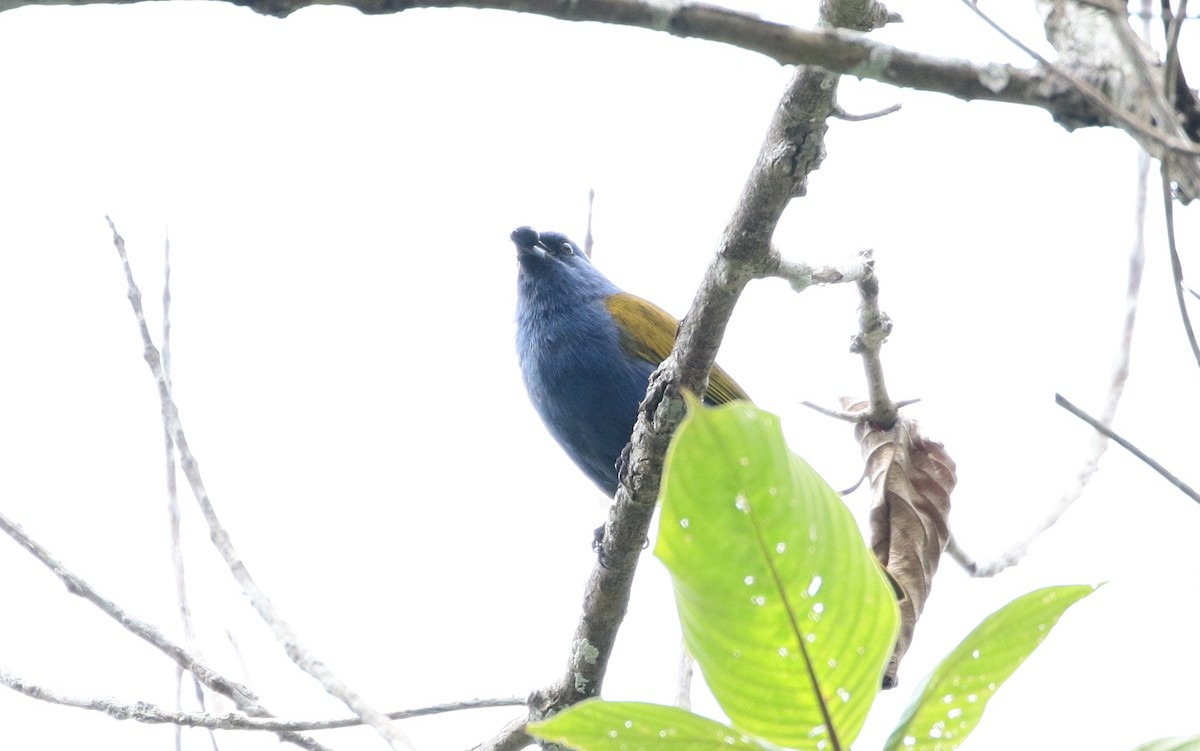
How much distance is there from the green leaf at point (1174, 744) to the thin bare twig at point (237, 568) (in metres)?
1.34

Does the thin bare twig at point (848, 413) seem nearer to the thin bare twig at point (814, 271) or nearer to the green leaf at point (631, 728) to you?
the thin bare twig at point (814, 271)

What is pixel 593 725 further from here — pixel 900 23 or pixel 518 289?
pixel 518 289

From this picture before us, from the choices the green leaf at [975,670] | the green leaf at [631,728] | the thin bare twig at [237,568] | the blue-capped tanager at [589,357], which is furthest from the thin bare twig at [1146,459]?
the blue-capped tanager at [589,357]

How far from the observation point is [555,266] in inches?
236

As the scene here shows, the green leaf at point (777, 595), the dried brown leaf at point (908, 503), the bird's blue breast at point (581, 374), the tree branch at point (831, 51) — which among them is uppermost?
the bird's blue breast at point (581, 374)

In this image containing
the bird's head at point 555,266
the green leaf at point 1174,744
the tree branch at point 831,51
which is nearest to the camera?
the green leaf at point 1174,744

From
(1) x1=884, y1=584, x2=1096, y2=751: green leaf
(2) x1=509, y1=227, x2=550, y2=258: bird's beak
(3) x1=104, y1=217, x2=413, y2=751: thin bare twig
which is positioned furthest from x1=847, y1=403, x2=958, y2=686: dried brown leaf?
(2) x1=509, y1=227, x2=550, y2=258: bird's beak

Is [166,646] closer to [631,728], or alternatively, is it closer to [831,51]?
[631,728]

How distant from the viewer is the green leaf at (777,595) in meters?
1.22

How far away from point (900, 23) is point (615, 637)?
2033 millimetres

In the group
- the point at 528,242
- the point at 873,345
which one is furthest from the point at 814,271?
the point at 528,242

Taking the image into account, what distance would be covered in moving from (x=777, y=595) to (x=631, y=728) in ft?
0.73

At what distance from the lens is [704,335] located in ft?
9.92

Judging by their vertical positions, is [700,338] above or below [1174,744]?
above
